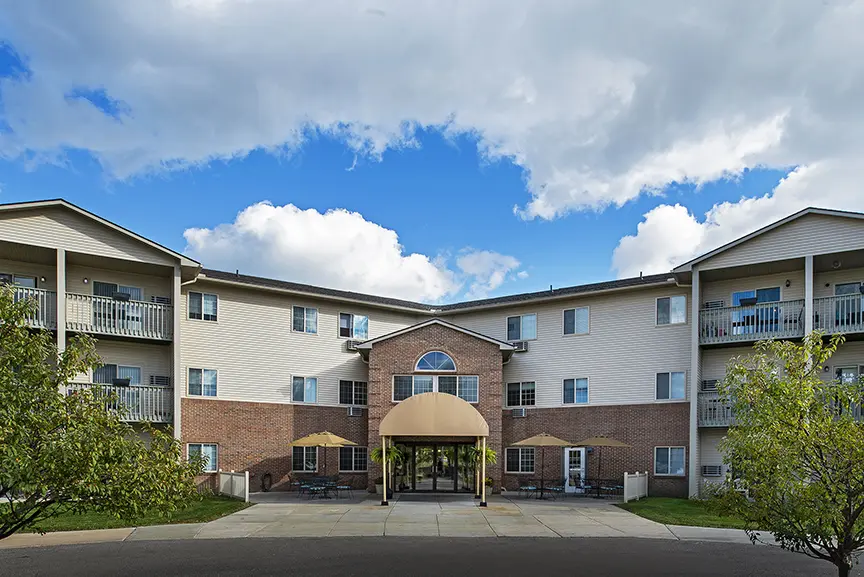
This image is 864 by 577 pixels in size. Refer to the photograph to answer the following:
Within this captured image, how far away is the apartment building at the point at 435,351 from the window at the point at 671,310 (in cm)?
6

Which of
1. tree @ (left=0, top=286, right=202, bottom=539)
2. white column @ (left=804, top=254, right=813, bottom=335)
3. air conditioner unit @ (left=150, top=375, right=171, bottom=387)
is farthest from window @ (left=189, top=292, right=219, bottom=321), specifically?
white column @ (left=804, top=254, right=813, bottom=335)

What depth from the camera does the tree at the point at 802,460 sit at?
909 cm

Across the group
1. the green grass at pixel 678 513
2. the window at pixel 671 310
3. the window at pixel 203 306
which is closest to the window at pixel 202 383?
the window at pixel 203 306

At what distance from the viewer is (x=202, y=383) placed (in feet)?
86.0

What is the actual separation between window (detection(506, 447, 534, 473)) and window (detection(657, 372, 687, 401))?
6.13 meters

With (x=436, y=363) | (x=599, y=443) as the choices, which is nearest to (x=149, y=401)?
(x=436, y=363)

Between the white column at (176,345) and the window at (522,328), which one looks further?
the window at (522,328)

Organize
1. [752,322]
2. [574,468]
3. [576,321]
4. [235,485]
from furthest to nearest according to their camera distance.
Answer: [576,321] → [574,468] → [235,485] → [752,322]

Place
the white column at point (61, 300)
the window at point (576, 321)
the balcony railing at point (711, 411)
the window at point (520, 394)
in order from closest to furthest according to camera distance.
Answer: the white column at point (61, 300), the balcony railing at point (711, 411), the window at point (576, 321), the window at point (520, 394)

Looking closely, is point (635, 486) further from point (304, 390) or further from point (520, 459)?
point (304, 390)

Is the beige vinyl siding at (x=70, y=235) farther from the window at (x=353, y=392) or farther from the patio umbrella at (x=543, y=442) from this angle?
the patio umbrella at (x=543, y=442)

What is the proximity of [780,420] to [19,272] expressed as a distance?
2361 centimetres

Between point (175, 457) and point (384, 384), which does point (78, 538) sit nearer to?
point (175, 457)

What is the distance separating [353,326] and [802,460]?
22.9 meters
